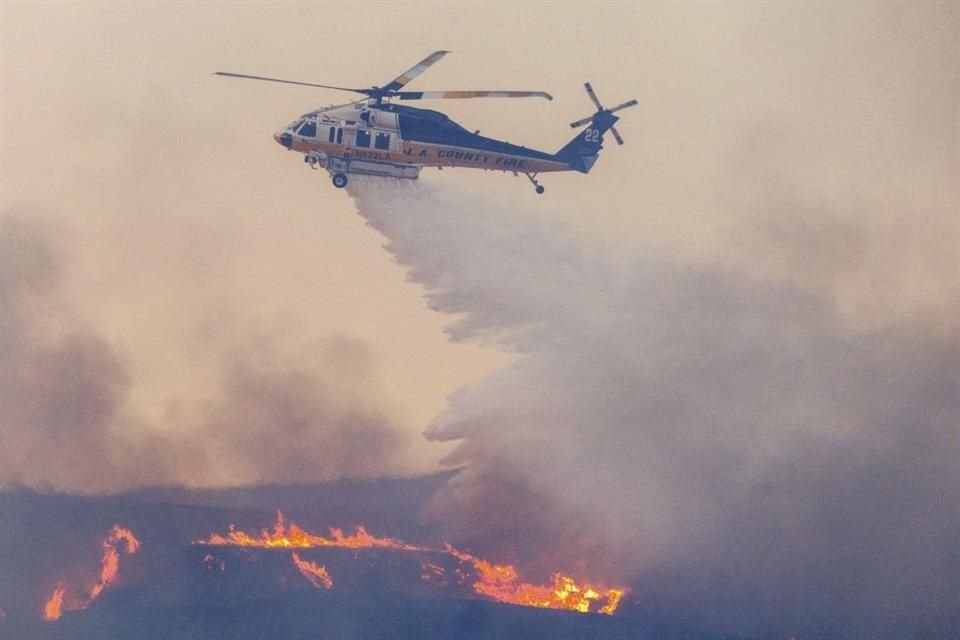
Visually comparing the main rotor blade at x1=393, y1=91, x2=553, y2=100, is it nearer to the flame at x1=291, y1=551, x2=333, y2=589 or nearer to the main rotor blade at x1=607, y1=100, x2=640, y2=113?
the main rotor blade at x1=607, y1=100, x2=640, y2=113

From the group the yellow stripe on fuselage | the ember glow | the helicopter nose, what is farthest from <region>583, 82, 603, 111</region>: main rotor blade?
the ember glow

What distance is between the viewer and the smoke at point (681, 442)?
60.8m

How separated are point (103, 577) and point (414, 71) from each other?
67.2ft

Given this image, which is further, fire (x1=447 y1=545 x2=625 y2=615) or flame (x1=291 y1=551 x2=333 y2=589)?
flame (x1=291 y1=551 x2=333 y2=589)

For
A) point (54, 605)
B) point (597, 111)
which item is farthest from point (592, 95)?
point (54, 605)

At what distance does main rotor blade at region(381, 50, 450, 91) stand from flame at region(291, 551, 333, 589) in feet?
54.4

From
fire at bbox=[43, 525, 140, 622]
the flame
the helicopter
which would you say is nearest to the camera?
the helicopter

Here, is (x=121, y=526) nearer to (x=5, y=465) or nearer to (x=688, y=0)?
(x=5, y=465)

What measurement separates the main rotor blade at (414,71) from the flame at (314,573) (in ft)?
54.4

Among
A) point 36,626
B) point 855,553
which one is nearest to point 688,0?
point 855,553

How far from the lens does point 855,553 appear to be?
61375 millimetres

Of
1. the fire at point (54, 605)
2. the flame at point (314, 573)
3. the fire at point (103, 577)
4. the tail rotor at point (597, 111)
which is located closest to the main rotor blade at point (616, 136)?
the tail rotor at point (597, 111)

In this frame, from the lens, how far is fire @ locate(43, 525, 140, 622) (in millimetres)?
60500

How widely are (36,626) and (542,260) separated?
2125cm
